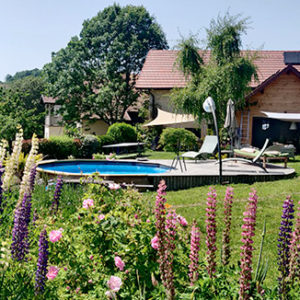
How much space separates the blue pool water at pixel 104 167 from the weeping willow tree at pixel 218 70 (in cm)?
848

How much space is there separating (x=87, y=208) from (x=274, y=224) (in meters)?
4.72

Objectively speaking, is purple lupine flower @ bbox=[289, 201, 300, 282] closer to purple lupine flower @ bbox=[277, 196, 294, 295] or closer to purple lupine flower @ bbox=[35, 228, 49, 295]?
purple lupine flower @ bbox=[277, 196, 294, 295]

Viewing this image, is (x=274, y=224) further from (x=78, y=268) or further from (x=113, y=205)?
(x=78, y=268)

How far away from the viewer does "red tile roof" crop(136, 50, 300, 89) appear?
29.9 meters

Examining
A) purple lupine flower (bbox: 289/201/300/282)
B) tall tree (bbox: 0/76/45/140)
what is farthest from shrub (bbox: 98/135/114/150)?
purple lupine flower (bbox: 289/201/300/282)

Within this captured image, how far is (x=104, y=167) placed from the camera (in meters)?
17.2

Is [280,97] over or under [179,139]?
over

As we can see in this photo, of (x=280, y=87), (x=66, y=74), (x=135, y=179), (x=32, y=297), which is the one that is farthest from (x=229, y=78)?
(x=32, y=297)

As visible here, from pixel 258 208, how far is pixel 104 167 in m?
9.65

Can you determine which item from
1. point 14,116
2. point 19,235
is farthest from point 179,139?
point 19,235

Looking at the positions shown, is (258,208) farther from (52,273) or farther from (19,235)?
(19,235)

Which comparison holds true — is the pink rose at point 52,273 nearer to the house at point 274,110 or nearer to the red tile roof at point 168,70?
the house at point 274,110

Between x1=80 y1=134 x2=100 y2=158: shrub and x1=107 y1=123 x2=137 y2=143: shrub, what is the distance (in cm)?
242

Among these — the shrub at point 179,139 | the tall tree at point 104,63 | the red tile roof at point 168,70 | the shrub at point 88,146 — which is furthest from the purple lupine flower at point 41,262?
the tall tree at point 104,63
